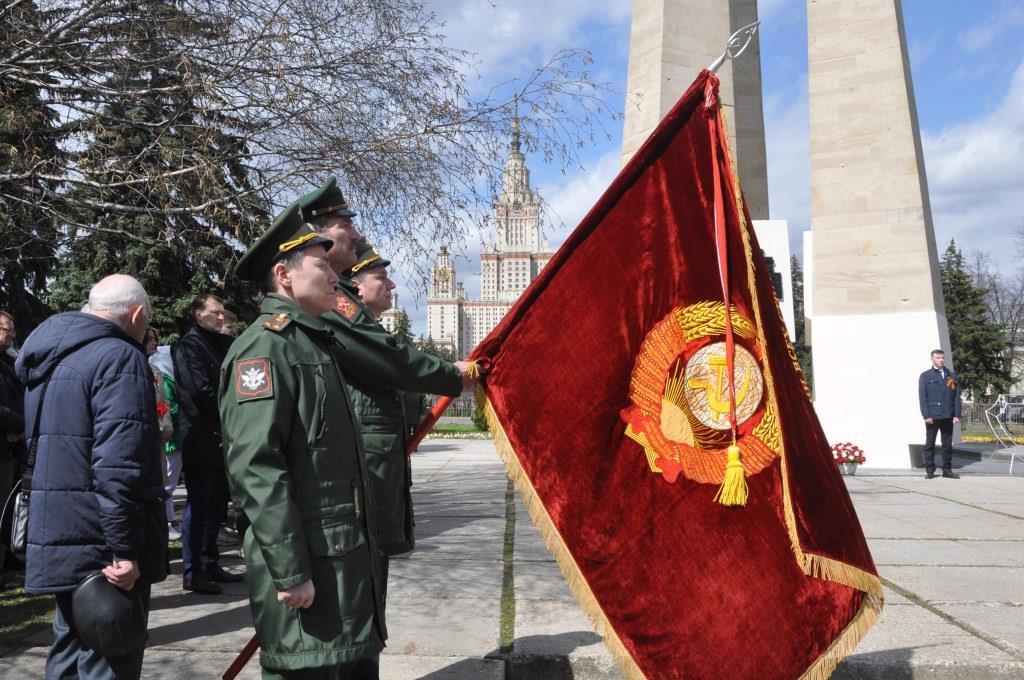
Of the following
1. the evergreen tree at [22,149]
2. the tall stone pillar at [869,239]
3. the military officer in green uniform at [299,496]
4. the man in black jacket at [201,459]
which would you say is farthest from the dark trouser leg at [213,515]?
the tall stone pillar at [869,239]

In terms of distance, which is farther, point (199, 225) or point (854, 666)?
point (199, 225)

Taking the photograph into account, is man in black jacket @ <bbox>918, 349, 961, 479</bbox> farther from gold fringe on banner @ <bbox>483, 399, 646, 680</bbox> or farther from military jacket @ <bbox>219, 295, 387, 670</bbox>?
military jacket @ <bbox>219, 295, 387, 670</bbox>

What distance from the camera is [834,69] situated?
15195 mm

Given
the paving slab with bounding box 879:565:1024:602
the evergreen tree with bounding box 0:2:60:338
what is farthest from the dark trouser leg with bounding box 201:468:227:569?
the paving slab with bounding box 879:565:1024:602

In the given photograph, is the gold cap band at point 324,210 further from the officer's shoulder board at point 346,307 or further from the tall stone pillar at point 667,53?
the tall stone pillar at point 667,53

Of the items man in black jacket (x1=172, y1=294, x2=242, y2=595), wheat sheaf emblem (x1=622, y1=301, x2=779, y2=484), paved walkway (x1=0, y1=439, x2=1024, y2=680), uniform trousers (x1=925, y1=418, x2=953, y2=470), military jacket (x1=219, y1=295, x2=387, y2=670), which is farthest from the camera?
uniform trousers (x1=925, y1=418, x2=953, y2=470)

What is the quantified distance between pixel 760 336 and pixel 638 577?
114 centimetres

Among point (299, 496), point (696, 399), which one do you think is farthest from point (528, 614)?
point (299, 496)

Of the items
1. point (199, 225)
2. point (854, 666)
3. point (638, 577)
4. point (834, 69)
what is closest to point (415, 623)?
point (638, 577)

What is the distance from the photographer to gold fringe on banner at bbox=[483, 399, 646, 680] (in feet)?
11.0

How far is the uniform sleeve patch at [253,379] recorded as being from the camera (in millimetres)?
2459

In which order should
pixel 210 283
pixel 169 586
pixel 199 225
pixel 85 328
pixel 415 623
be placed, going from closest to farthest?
pixel 85 328, pixel 415 623, pixel 169 586, pixel 199 225, pixel 210 283

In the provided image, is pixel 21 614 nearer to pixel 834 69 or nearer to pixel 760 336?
pixel 760 336

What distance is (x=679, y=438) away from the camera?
11.6ft
